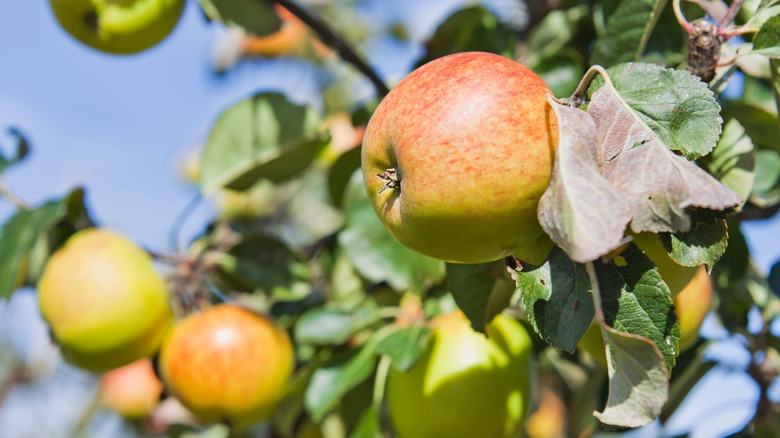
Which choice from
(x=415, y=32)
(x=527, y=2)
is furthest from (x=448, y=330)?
(x=415, y=32)

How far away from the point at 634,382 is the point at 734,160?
1.31ft

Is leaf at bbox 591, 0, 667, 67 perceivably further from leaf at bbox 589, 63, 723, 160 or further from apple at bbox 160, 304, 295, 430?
apple at bbox 160, 304, 295, 430

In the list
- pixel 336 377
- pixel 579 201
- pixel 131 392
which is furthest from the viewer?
pixel 131 392

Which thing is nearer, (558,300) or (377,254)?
(558,300)

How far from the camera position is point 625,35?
3.03 ft

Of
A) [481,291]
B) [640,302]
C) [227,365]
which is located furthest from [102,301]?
[640,302]

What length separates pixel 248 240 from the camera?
1.46 meters

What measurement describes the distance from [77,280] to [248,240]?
328 millimetres

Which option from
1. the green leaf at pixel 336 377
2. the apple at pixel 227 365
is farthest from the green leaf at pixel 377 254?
the apple at pixel 227 365

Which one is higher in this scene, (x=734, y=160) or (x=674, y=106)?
(x=674, y=106)

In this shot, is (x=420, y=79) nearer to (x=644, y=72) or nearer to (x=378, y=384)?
(x=644, y=72)

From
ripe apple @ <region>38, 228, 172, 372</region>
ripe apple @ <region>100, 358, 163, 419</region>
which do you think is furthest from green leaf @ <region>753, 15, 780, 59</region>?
ripe apple @ <region>100, 358, 163, 419</region>

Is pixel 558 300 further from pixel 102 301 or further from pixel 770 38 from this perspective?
pixel 102 301

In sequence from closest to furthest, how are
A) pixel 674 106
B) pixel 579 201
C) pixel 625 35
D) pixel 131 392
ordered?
pixel 579 201
pixel 674 106
pixel 625 35
pixel 131 392
